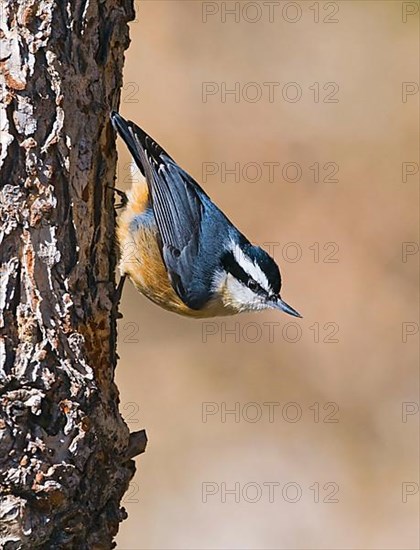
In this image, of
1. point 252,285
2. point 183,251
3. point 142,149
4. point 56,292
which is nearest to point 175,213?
point 183,251

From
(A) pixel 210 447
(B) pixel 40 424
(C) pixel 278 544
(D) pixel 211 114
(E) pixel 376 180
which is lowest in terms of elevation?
(C) pixel 278 544

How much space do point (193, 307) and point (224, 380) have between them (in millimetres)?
1913

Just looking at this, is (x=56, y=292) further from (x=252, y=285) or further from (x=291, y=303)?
(x=291, y=303)

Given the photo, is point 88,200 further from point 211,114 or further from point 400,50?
point 400,50

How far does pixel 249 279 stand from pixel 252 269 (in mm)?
56

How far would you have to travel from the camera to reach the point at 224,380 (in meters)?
6.10

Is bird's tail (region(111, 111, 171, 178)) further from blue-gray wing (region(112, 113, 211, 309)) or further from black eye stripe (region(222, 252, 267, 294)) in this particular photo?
black eye stripe (region(222, 252, 267, 294))

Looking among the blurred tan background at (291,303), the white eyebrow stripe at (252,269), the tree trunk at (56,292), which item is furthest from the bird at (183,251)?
the blurred tan background at (291,303)


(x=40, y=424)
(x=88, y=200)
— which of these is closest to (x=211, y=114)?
(x=88, y=200)

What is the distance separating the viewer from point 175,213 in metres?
4.05

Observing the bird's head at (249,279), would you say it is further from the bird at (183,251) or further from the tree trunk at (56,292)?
the tree trunk at (56,292)

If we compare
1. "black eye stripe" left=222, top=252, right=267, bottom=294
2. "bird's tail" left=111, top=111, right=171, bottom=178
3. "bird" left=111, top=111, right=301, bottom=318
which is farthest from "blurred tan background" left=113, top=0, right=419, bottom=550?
"bird's tail" left=111, top=111, right=171, bottom=178

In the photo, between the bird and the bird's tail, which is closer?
the bird's tail

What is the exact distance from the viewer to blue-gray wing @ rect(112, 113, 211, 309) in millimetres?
3977
